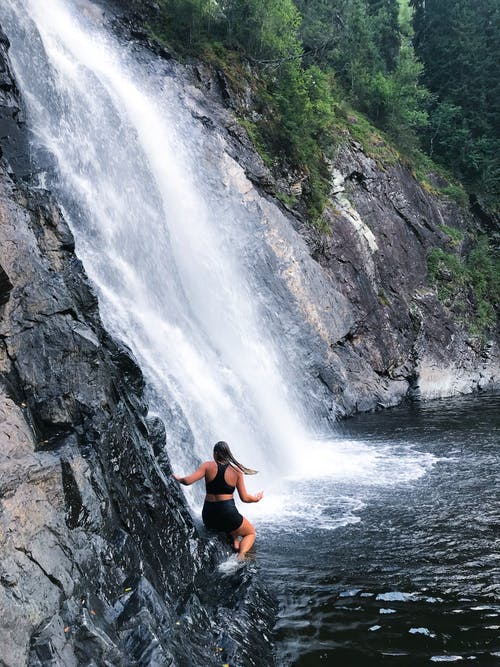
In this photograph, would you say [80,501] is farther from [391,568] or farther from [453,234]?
[453,234]

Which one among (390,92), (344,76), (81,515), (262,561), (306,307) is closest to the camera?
(81,515)

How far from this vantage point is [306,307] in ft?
62.1

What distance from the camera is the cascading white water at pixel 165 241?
457 inches

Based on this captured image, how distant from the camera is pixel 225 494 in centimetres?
692

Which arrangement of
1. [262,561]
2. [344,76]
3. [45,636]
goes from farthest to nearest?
1. [344,76]
2. [262,561]
3. [45,636]

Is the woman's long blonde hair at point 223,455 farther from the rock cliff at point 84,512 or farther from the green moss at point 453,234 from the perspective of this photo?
the green moss at point 453,234

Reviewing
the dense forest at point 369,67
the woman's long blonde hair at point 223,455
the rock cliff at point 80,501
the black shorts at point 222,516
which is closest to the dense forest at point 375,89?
the dense forest at point 369,67

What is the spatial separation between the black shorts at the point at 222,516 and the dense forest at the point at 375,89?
15940 mm

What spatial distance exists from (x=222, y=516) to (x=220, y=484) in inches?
17.6

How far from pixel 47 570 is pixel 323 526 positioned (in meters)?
4.60

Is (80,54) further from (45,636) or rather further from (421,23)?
(421,23)

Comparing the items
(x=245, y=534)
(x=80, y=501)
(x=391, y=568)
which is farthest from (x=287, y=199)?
(x=80, y=501)

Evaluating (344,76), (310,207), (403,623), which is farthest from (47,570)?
(344,76)

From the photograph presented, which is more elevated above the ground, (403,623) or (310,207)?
(310,207)
